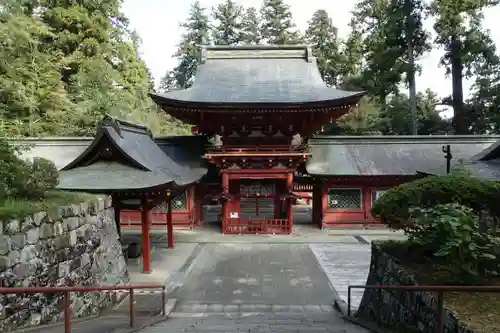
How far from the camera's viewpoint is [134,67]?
30.2 m

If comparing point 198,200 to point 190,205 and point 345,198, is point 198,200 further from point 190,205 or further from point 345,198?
point 345,198

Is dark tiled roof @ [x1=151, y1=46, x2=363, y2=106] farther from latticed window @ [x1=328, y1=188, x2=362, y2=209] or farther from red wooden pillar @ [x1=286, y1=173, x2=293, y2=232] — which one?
latticed window @ [x1=328, y1=188, x2=362, y2=209]

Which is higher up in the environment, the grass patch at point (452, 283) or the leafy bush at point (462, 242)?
the leafy bush at point (462, 242)

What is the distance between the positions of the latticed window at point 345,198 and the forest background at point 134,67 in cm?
1285

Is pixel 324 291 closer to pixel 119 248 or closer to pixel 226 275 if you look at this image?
pixel 226 275

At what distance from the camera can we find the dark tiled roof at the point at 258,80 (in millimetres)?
17859

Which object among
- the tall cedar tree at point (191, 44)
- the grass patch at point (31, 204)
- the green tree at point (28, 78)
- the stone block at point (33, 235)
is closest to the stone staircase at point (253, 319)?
the stone block at point (33, 235)

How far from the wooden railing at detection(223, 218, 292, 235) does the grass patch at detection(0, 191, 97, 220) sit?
11215mm

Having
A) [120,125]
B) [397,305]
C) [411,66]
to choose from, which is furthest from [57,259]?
[411,66]

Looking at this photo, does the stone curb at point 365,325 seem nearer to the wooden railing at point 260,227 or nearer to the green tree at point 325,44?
the wooden railing at point 260,227

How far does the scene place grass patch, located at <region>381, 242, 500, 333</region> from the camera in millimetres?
4051

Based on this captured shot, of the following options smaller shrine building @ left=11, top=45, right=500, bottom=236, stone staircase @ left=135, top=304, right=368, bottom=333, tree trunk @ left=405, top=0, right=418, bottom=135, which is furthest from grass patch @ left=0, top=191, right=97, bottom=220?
tree trunk @ left=405, top=0, right=418, bottom=135

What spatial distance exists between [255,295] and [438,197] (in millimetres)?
5450

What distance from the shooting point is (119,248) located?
10.3 metres
